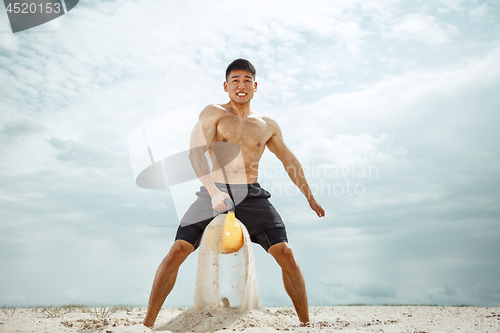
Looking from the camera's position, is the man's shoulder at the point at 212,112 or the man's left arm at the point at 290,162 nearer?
the man's shoulder at the point at 212,112

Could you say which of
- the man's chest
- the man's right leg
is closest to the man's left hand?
the man's chest

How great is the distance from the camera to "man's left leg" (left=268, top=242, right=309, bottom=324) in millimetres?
3947

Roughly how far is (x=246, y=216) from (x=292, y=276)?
0.80 m

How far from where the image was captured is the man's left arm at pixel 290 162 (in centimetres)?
463

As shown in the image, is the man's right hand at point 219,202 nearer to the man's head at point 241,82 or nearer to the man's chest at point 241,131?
the man's chest at point 241,131

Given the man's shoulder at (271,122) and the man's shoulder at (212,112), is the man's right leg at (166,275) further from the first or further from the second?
the man's shoulder at (271,122)

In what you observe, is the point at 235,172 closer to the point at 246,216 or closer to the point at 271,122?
the point at 246,216

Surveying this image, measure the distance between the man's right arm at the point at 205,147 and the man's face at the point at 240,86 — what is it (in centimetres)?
24

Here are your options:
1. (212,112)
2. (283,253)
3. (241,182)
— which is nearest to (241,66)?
(212,112)

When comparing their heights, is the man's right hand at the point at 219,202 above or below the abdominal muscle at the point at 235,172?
below

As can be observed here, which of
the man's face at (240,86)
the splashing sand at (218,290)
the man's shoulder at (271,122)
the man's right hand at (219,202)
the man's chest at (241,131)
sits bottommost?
the splashing sand at (218,290)

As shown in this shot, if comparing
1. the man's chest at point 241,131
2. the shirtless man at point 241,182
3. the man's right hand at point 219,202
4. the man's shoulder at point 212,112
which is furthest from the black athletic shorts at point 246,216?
the man's shoulder at point 212,112

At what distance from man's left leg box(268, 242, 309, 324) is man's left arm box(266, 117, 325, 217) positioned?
0.85 m

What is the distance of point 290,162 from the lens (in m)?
4.68
